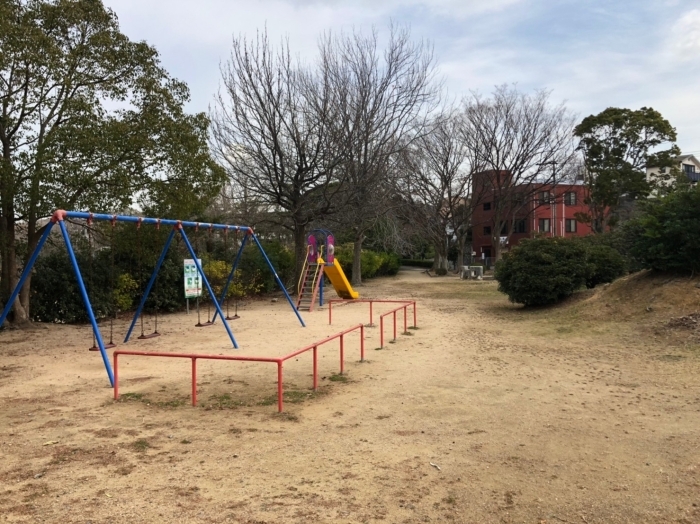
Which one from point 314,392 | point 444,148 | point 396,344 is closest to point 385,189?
point 444,148

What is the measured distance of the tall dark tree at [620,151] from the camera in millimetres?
36531

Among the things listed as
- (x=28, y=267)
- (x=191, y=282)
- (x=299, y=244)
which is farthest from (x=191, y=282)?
(x=299, y=244)

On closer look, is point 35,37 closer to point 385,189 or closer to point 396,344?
point 396,344

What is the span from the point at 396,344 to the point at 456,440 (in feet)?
17.1

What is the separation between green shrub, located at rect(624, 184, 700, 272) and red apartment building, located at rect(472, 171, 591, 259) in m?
26.0

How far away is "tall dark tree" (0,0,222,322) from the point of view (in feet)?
33.0

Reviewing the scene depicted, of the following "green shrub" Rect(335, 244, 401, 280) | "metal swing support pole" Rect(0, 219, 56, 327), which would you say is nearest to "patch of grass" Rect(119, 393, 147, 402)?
"metal swing support pole" Rect(0, 219, 56, 327)

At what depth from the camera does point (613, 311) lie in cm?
1199

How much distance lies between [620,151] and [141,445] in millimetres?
39373

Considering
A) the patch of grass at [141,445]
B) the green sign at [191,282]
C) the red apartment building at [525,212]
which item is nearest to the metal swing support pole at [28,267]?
the patch of grass at [141,445]

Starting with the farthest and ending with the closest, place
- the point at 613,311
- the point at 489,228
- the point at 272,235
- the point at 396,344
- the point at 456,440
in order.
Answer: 1. the point at 489,228
2. the point at 272,235
3. the point at 613,311
4. the point at 396,344
5. the point at 456,440

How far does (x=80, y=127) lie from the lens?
10352 millimetres

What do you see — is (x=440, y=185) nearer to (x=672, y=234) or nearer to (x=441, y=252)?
(x=441, y=252)

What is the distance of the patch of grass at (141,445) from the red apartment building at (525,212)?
36.3m
